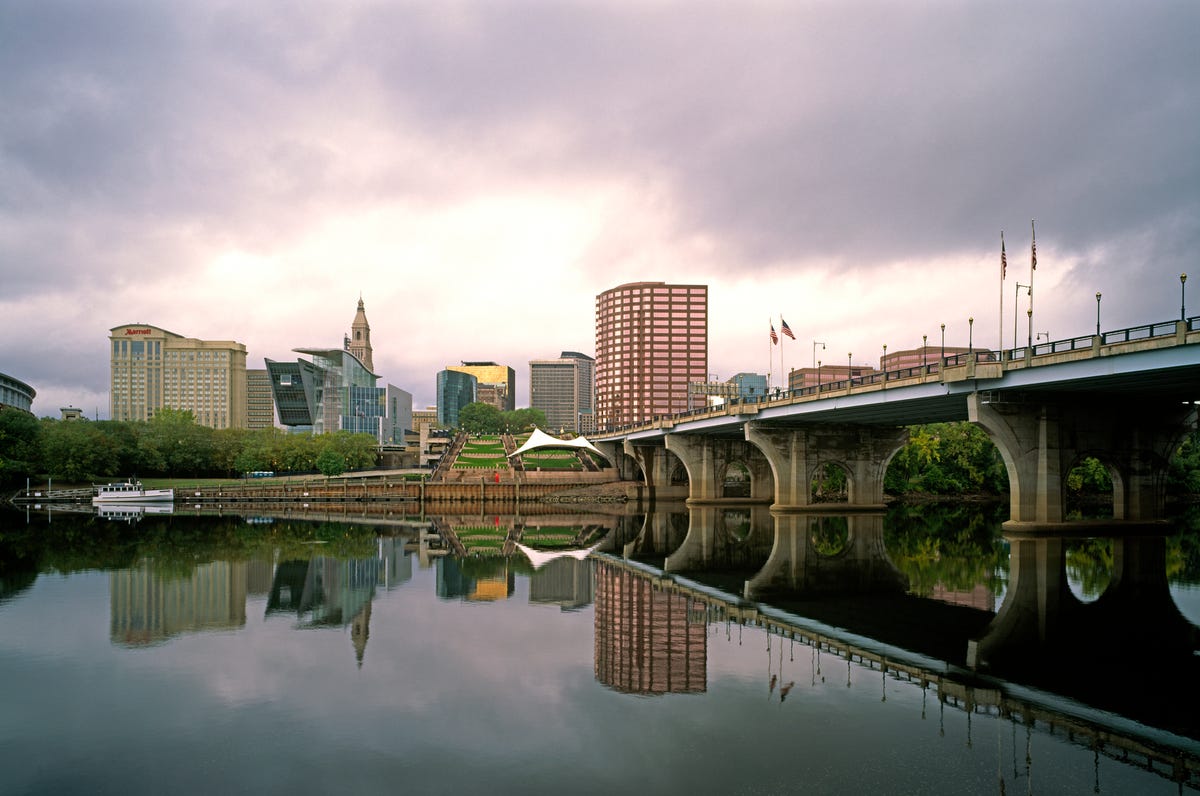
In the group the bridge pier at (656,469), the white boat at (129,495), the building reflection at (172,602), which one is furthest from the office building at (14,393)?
the building reflection at (172,602)

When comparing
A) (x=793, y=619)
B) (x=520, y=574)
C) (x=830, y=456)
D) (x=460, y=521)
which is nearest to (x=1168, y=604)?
(x=793, y=619)

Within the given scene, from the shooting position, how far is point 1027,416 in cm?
4866

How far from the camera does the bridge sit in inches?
1601

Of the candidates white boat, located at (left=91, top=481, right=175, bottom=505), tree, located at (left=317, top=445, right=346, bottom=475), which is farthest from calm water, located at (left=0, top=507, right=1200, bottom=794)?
tree, located at (left=317, top=445, right=346, bottom=475)

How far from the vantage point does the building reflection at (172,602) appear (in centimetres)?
2535

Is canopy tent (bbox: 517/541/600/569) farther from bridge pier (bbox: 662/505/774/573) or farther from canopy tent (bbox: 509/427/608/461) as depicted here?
canopy tent (bbox: 509/427/608/461)

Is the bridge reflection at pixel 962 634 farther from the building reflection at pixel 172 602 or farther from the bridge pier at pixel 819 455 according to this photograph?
the bridge pier at pixel 819 455

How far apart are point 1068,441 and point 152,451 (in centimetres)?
11675

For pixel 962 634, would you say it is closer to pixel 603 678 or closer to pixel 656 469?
pixel 603 678

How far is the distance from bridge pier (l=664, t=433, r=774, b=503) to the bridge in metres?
12.2

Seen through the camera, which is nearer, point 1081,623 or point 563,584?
point 1081,623

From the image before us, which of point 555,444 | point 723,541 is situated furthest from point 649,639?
point 555,444

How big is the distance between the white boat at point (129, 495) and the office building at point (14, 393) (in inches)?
2205

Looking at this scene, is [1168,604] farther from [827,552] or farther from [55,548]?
[55,548]
